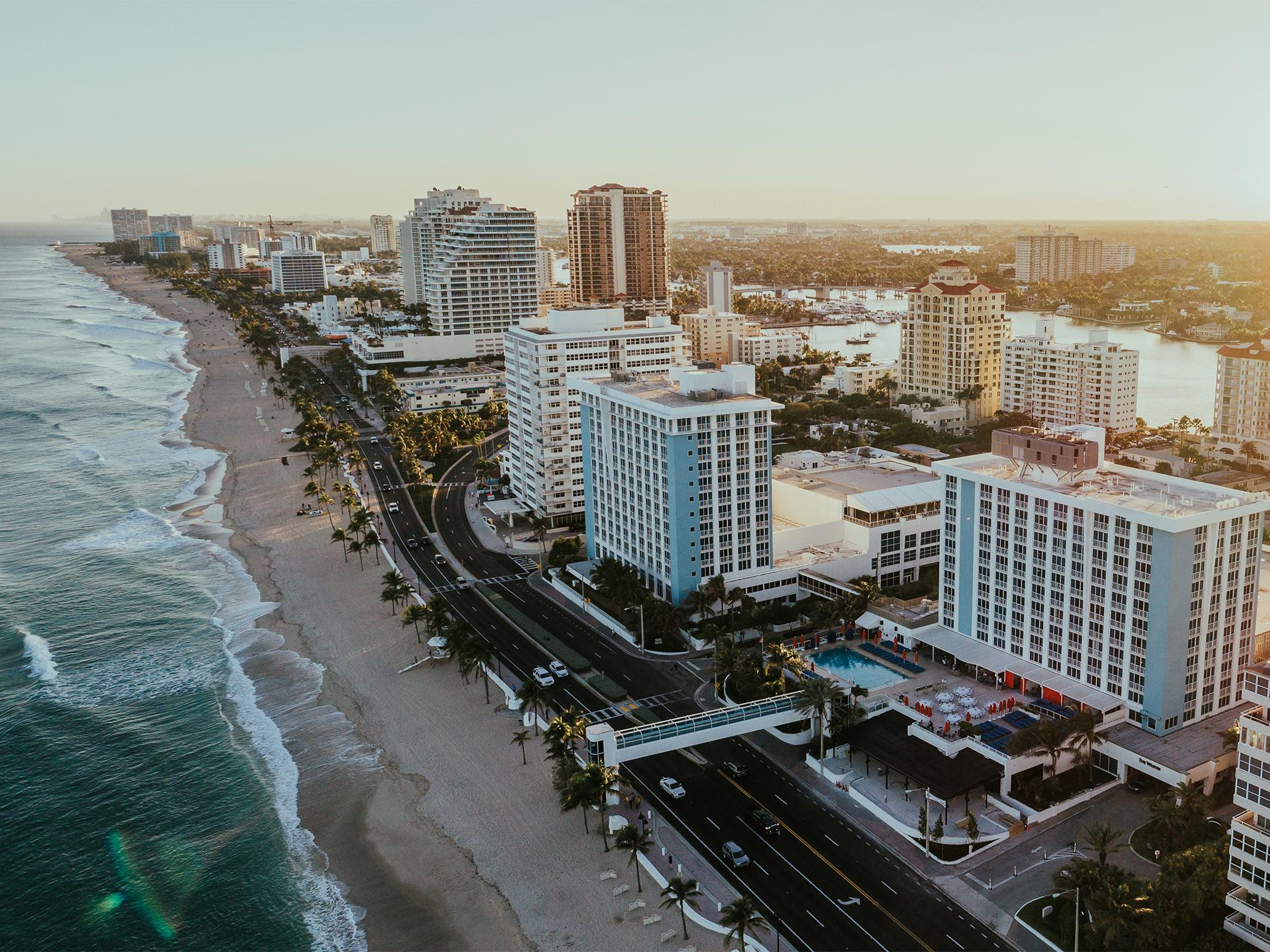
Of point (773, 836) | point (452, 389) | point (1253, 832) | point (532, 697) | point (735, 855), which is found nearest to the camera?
point (1253, 832)

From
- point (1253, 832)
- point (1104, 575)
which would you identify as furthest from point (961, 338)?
point (1253, 832)

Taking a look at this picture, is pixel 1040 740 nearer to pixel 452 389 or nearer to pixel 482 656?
pixel 482 656

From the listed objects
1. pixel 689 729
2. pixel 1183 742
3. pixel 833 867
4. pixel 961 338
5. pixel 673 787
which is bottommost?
pixel 833 867

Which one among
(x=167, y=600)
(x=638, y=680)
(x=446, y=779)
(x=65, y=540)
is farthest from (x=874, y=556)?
(x=65, y=540)

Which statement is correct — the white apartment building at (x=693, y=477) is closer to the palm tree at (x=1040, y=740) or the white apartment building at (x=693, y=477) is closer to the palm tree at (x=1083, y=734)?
the palm tree at (x=1040, y=740)

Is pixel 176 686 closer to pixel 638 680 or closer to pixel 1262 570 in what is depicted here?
pixel 638 680

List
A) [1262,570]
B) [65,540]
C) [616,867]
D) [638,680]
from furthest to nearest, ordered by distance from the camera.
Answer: [65,540], [1262,570], [638,680], [616,867]

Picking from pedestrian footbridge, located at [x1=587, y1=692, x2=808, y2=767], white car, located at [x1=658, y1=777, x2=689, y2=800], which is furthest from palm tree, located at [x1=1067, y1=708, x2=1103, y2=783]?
white car, located at [x1=658, y1=777, x2=689, y2=800]
